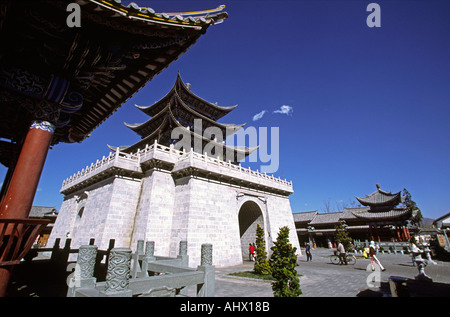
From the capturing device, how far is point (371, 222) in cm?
2542

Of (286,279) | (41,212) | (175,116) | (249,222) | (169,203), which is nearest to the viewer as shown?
(286,279)

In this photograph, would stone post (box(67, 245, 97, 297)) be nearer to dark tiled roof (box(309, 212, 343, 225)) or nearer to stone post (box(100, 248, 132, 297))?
stone post (box(100, 248, 132, 297))

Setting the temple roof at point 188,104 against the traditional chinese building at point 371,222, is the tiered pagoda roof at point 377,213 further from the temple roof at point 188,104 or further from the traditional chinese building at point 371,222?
the temple roof at point 188,104

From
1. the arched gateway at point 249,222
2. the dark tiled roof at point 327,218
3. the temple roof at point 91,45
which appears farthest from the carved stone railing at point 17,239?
the dark tiled roof at point 327,218

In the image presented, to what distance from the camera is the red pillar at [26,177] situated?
3355mm

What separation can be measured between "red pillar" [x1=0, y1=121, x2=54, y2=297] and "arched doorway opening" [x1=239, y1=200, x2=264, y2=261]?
14.2m

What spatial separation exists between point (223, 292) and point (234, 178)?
8823mm

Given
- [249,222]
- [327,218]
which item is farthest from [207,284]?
[327,218]

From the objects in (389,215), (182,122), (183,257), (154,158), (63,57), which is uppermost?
(182,122)

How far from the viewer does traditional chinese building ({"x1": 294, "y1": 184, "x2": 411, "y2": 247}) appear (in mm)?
23641

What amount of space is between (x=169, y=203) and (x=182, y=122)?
9.32 m

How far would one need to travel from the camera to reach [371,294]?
20.6 feet

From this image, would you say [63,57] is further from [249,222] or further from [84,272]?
[249,222]

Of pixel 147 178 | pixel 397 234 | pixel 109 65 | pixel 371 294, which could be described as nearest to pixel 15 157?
pixel 109 65
